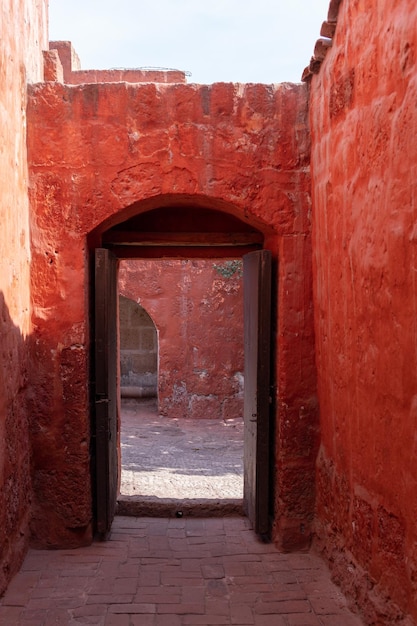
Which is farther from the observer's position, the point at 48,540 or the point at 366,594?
the point at 48,540

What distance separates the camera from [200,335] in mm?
10680

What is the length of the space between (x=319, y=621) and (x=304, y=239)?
258cm

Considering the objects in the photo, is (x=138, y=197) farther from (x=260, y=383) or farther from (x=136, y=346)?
(x=136, y=346)

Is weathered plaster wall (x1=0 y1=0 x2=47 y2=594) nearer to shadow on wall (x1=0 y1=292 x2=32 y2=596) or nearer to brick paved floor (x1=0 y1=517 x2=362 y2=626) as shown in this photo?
shadow on wall (x1=0 y1=292 x2=32 y2=596)

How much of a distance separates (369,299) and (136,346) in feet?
33.5

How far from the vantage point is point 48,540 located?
4.53 m

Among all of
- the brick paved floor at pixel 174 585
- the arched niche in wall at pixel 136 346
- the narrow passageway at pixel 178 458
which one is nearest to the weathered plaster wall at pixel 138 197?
the brick paved floor at pixel 174 585

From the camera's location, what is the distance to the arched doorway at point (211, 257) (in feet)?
15.3

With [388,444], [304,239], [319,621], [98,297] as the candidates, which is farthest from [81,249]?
[319,621]

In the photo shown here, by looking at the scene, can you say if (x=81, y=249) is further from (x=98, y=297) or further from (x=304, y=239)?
(x=304, y=239)

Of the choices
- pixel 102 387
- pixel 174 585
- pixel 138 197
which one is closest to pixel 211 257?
pixel 138 197

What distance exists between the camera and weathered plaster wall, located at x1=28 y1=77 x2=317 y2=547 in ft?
14.6

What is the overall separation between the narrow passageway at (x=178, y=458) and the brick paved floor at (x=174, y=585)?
33.2 inches

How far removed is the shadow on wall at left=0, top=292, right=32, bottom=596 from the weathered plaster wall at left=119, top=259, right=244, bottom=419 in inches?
249
